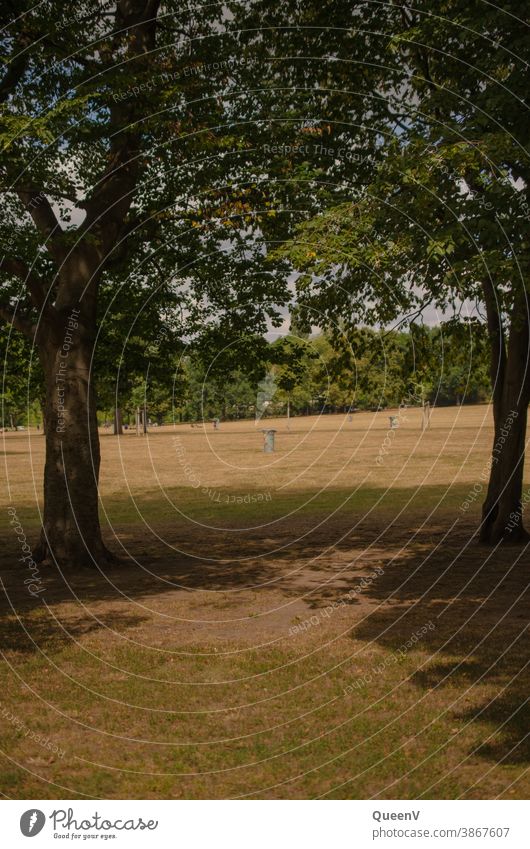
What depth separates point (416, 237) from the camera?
1381 centimetres

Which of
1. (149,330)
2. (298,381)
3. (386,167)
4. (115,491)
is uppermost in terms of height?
(386,167)

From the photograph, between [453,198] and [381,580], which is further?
[381,580]

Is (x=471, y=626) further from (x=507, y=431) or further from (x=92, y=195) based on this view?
(x=92, y=195)

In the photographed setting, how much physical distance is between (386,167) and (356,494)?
22.2 m

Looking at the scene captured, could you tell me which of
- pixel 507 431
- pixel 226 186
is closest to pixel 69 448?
pixel 226 186

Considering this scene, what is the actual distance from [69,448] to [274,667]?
9.35 m

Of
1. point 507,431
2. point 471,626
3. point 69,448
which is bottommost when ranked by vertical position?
point 471,626

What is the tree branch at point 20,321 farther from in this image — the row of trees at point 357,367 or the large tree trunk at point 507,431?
the large tree trunk at point 507,431

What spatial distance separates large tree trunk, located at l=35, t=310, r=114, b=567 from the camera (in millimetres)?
19109

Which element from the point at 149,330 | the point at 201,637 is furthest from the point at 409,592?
the point at 149,330

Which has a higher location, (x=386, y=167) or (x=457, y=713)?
(x=386, y=167)

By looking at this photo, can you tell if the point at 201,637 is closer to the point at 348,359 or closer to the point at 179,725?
the point at 179,725

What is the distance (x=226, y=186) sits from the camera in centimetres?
1842

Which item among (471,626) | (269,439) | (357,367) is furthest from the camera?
(269,439)
